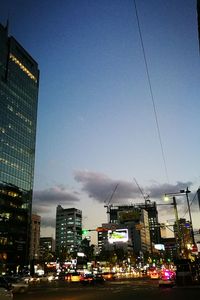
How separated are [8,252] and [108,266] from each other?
43142 millimetres

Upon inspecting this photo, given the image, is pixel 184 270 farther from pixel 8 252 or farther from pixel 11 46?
pixel 11 46

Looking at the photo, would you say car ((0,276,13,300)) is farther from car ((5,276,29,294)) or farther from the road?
car ((5,276,29,294))

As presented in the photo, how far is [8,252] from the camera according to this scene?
129125mm

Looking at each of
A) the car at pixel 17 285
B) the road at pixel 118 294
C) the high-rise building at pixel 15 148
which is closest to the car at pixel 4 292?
the road at pixel 118 294

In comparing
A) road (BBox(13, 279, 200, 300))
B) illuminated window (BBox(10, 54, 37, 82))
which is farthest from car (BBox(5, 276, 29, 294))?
illuminated window (BBox(10, 54, 37, 82))

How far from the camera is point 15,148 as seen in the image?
137 m

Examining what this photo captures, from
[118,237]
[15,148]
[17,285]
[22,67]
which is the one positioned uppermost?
[22,67]

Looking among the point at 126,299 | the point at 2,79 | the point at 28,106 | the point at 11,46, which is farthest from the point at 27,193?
the point at 126,299

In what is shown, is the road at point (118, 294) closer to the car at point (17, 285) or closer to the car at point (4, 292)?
the car at point (17, 285)

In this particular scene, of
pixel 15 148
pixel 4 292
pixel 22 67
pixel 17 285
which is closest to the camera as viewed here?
pixel 4 292

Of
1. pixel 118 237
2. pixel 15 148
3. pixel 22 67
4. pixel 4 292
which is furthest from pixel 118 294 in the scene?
pixel 22 67

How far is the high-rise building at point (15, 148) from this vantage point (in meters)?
130

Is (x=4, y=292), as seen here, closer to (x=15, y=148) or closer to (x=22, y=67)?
(x=15, y=148)

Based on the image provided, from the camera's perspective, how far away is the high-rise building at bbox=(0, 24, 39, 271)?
427 feet
